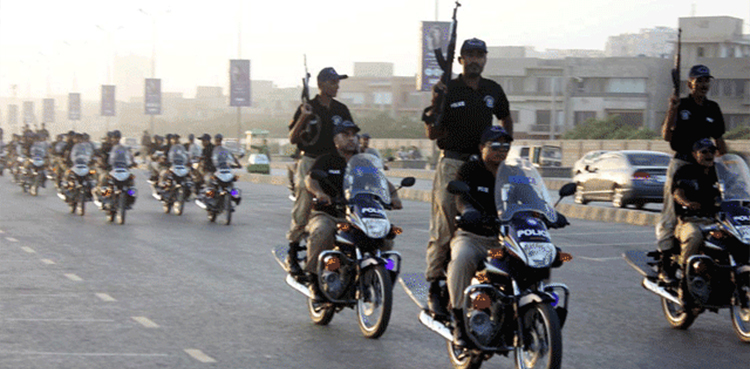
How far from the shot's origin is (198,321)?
33.7 feet

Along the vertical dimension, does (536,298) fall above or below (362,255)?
above

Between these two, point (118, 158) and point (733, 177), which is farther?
point (118, 158)

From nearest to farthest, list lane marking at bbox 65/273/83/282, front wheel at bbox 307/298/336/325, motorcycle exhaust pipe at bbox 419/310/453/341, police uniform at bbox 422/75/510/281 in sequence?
motorcycle exhaust pipe at bbox 419/310/453/341
police uniform at bbox 422/75/510/281
front wheel at bbox 307/298/336/325
lane marking at bbox 65/273/83/282

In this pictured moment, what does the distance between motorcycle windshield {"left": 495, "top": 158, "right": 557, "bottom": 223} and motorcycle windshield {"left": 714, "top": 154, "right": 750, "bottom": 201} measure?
257 centimetres

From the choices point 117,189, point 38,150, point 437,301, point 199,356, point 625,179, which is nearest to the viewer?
point 437,301

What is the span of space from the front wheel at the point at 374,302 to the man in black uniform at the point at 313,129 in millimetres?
1706

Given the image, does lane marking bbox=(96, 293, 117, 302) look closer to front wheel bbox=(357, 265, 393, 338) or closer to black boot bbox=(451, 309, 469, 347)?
front wheel bbox=(357, 265, 393, 338)

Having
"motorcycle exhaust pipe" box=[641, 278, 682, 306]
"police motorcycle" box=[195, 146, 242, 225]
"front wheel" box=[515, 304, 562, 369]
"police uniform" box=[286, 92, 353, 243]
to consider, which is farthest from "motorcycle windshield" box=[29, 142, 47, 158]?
"front wheel" box=[515, 304, 562, 369]

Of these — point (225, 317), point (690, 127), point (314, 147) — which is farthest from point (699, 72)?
point (225, 317)

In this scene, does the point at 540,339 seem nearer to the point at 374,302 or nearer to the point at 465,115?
the point at 465,115

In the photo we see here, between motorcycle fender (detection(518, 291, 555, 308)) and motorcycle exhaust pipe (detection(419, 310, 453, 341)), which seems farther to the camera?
motorcycle exhaust pipe (detection(419, 310, 453, 341))

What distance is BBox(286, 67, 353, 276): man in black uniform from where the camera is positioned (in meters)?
11.1

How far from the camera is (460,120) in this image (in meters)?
8.84

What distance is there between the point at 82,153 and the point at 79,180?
81 cm
